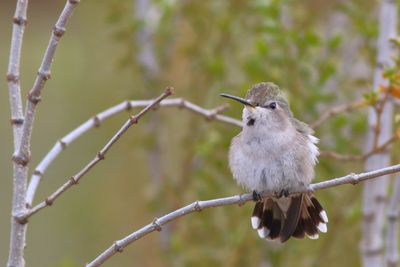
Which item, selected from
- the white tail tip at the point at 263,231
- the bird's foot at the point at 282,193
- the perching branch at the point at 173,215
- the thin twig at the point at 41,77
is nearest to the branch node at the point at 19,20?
the thin twig at the point at 41,77

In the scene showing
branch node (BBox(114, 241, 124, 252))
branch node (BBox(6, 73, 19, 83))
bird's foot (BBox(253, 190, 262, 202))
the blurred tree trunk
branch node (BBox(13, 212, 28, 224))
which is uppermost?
the blurred tree trunk

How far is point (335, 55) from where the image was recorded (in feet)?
15.3

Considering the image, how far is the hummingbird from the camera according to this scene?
2.97 metres

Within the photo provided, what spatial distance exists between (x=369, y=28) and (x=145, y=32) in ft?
5.14

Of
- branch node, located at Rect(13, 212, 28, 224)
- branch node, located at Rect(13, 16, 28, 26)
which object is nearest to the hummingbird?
branch node, located at Rect(13, 212, 28, 224)

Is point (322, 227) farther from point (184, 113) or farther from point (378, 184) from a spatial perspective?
point (184, 113)

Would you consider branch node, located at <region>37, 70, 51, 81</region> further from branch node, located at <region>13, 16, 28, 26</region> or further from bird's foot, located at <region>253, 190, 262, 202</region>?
bird's foot, located at <region>253, 190, 262, 202</region>

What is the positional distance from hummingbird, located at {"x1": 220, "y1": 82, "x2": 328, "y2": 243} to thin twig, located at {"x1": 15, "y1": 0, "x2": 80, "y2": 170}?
1079 mm

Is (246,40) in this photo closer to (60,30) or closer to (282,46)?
(282,46)

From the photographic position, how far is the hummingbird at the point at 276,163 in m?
2.97

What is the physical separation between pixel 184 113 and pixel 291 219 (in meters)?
1.88

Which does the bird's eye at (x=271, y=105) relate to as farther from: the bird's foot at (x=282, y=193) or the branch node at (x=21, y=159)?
the branch node at (x=21, y=159)

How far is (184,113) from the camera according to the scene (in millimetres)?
4863

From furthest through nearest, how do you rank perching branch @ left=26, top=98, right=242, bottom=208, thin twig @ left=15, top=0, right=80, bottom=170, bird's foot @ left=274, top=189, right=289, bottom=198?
bird's foot @ left=274, top=189, right=289, bottom=198
perching branch @ left=26, top=98, right=242, bottom=208
thin twig @ left=15, top=0, right=80, bottom=170
